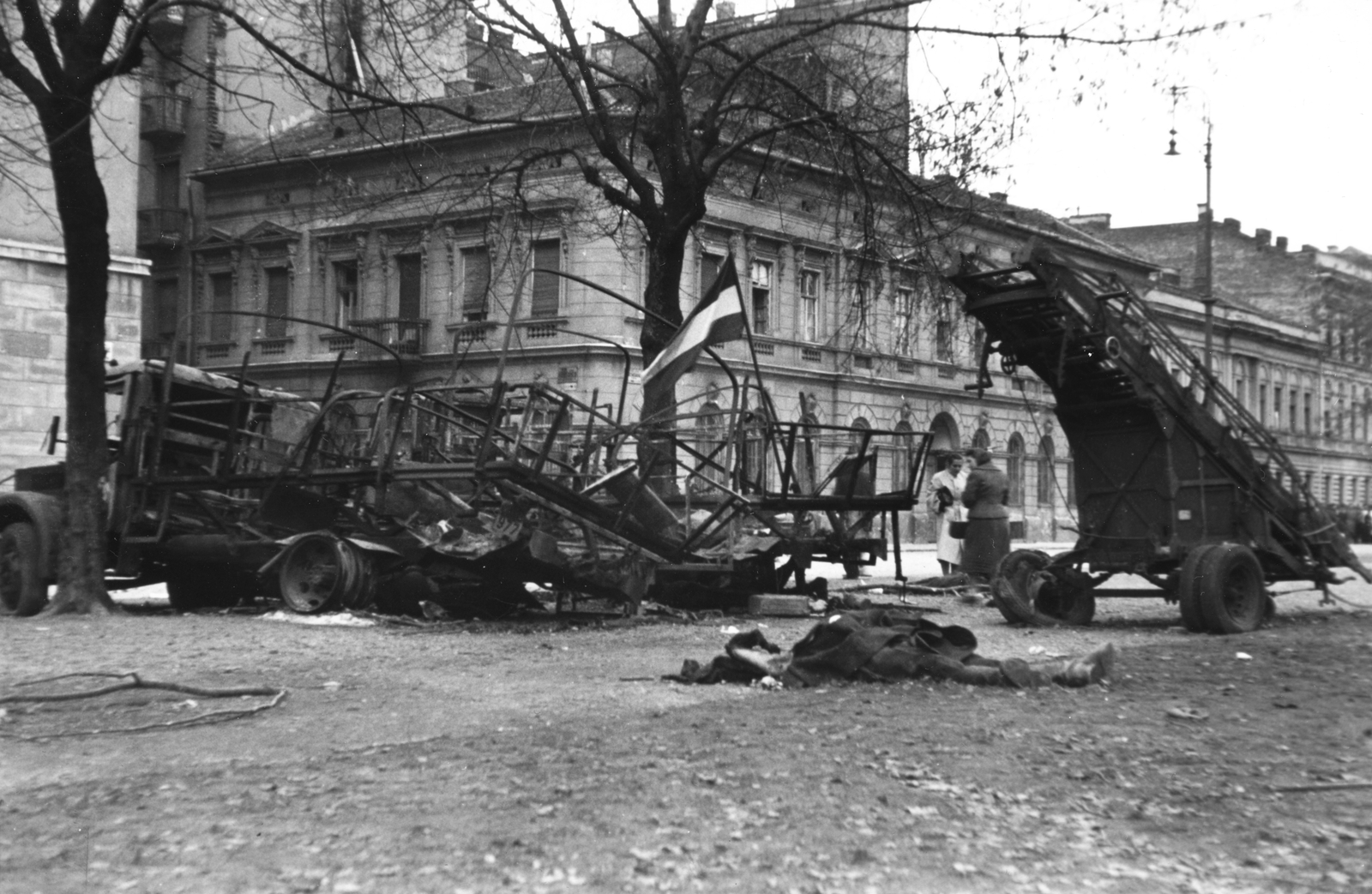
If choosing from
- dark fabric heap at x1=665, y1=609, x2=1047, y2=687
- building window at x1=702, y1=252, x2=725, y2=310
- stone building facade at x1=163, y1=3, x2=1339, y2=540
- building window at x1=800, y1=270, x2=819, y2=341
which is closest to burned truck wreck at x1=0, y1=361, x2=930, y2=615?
dark fabric heap at x1=665, y1=609, x2=1047, y2=687

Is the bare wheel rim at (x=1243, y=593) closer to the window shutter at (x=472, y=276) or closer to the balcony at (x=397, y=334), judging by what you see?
the window shutter at (x=472, y=276)

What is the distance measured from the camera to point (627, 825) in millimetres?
5551

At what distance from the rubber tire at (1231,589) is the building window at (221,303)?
A: 38438 mm

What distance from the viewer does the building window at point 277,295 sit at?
155 feet

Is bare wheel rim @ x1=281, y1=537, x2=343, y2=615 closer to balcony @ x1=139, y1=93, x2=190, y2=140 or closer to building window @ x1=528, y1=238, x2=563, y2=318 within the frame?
building window @ x1=528, y1=238, x2=563, y2=318

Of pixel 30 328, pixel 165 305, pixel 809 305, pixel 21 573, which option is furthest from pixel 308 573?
pixel 165 305

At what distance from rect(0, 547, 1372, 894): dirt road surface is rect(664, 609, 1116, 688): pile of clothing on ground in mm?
162

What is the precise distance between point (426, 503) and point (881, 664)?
19.1 feet

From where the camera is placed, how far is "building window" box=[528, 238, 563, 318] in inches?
1598

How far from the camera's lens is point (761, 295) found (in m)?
44.9

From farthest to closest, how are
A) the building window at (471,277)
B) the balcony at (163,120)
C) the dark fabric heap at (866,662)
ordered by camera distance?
the balcony at (163,120)
the building window at (471,277)
the dark fabric heap at (866,662)

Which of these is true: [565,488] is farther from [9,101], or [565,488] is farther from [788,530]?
[9,101]

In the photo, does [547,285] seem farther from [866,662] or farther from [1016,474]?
[866,662]

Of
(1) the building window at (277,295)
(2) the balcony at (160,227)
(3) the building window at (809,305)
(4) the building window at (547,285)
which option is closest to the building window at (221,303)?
(1) the building window at (277,295)
